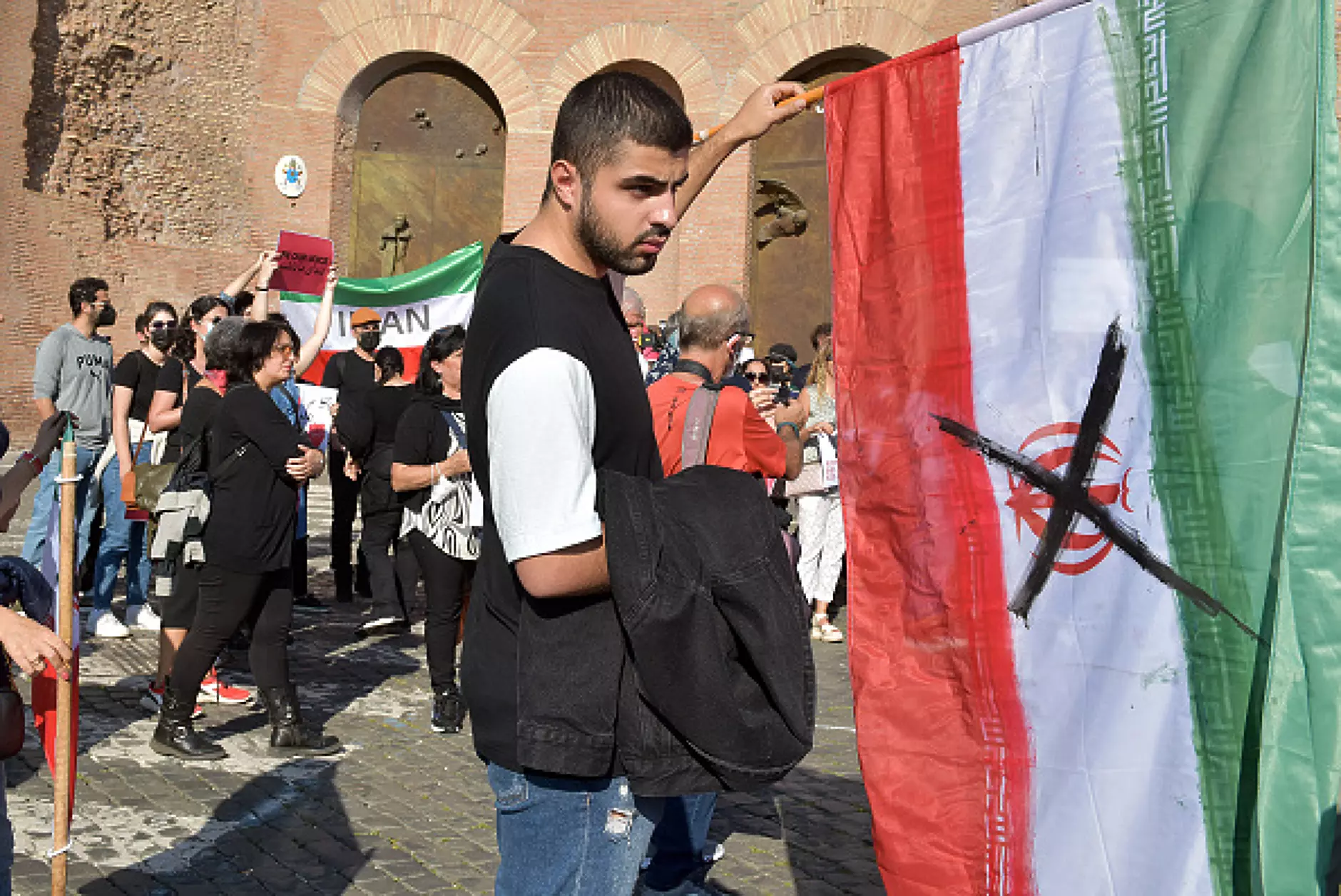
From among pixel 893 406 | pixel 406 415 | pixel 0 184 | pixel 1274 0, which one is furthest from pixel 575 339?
pixel 0 184

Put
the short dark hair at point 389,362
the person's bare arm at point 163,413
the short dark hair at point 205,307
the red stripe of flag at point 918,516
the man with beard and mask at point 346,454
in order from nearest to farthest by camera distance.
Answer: the red stripe of flag at point 918,516 < the person's bare arm at point 163,413 < the short dark hair at point 205,307 < the short dark hair at point 389,362 < the man with beard and mask at point 346,454

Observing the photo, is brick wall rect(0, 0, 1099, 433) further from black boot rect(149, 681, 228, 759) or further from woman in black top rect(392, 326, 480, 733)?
black boot rect(149, 681, 228, 759)

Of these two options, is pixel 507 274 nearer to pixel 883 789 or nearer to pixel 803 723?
pixel 803 723

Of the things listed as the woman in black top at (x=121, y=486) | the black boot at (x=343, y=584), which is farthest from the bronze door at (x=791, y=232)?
the woman in black top at (x=121, y=486)

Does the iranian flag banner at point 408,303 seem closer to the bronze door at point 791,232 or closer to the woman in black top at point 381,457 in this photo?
the woman in black top at point 381,457

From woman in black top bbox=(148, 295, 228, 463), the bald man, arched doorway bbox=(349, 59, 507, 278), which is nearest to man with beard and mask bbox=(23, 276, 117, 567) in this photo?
woman in black top bbox=(148, 295, 228, 463)

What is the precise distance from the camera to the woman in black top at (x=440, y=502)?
20.4 ft

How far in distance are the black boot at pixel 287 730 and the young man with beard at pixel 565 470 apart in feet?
12.5

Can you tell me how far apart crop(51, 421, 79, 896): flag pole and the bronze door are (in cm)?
1543

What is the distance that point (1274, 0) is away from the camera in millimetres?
2652

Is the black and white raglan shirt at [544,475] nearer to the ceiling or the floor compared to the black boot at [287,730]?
nearer to the ceiling

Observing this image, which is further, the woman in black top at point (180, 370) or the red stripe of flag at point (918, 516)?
the woman in black top at point (180, 370)

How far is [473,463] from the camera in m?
2.28

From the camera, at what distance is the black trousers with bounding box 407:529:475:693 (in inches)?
247
